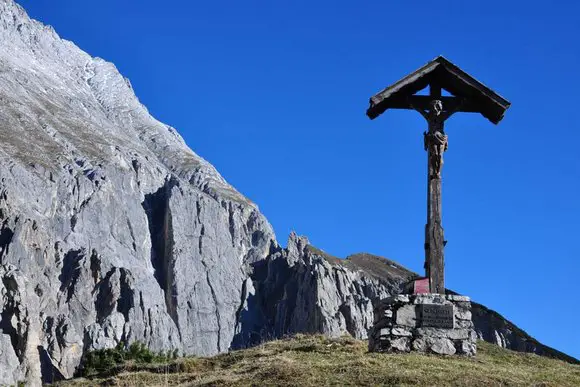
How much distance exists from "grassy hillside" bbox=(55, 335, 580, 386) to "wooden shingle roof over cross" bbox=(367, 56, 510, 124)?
5.32m

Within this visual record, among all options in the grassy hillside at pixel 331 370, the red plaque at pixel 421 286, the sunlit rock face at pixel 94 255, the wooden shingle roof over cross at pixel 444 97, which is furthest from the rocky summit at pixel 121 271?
the red plaque at pixel 421 286

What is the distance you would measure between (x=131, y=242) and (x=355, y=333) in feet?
178

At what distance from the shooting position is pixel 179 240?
182m

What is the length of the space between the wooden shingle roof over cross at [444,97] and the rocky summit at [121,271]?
9611 cm

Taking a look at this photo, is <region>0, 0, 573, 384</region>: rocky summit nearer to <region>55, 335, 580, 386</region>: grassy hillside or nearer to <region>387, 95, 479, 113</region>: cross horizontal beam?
<region>55, 335, 580, 386</region>: grassy hillside

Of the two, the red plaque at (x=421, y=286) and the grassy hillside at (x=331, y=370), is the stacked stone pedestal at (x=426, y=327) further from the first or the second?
the grassy hillside at (x=331, y=370)

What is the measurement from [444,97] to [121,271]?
459ft

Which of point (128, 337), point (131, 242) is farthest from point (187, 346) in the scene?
point (131, 242)

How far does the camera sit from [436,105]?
57.7 ft

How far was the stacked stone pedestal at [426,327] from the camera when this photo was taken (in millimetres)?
15938

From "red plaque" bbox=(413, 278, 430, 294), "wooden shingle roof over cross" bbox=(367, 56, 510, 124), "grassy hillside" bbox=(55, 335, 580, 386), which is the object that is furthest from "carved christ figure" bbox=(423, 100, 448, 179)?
"grassy hillside" bbox=(55, 335, 580, 386)

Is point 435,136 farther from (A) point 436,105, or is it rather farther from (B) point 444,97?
(B) point 444,97

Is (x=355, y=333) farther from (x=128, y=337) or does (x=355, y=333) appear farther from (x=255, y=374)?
(x=255, y=374)

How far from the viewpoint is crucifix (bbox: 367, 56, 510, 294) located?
17016 mm
